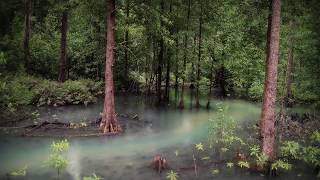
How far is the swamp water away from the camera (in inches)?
636

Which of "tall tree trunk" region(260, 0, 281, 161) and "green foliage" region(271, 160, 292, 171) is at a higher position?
"tall tree trunk" region(260, 0, 281, 161)

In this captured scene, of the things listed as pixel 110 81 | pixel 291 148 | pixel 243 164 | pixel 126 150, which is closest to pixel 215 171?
pixel 243 164

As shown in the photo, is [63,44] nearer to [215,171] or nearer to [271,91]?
[215,171]

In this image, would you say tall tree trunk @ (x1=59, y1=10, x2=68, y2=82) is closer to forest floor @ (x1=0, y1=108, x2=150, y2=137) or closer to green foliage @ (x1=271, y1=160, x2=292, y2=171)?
forest floor @ (x1=0, y1=108, x2=150, y2=137)

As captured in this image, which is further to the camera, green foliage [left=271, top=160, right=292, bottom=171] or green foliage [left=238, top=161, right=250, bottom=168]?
green foliage [left=238, top=161, right=250, bottom=168]

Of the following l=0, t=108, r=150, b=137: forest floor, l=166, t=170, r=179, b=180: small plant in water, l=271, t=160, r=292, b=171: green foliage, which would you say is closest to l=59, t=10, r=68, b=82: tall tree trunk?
l=0, t=108, r=150, b=137: forest floor

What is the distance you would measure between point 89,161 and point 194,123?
998 cm

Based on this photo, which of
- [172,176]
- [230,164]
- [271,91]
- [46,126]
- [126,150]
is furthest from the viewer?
[46,126]

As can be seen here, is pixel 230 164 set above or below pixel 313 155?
below

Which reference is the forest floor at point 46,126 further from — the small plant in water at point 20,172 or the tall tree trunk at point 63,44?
the tall tree trunk at point 63,44

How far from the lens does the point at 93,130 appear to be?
2261 cm

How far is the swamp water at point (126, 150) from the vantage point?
53.0ft

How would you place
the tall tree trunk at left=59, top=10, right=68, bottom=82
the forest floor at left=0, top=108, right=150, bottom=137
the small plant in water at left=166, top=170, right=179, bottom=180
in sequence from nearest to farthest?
the small plant in water at left=166, top=170, right=179, bottom=180 → the forest floor at left=0, top=108, right=150, bottom=137 → the tall tree trunk at left=59, top=10, right=68, bottom=82

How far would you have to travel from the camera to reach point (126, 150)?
1942 cm
